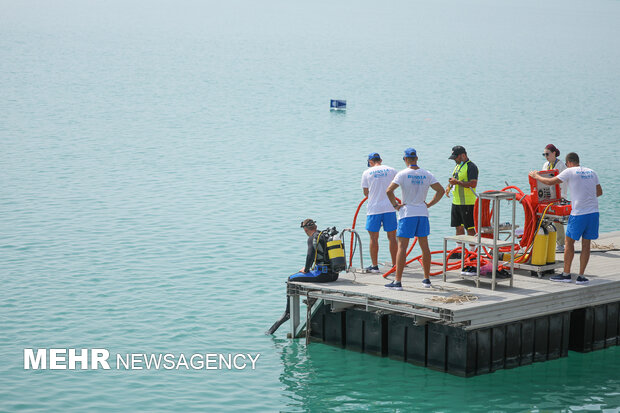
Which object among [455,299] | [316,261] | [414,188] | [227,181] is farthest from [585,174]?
[227,181]

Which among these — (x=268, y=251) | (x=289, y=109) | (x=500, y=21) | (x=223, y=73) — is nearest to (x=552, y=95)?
(x=289, y=109)

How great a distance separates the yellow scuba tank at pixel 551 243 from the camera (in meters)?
13.4

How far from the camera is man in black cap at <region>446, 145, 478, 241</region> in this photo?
46.8 feet

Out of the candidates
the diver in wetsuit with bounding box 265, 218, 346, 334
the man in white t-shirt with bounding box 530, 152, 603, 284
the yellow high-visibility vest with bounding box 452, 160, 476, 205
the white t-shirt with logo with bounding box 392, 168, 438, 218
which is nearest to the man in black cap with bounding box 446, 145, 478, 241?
the yellow high-visibility vest with bounding box 452, 160, 476, 205

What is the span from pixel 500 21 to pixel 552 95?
319ft

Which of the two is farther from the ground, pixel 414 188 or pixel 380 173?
pixel 380 173

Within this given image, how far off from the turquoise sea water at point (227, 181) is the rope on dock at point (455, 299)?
122 cm

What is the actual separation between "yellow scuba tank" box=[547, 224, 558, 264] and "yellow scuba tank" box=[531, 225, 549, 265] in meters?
0.09

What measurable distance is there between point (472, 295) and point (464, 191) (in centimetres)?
255

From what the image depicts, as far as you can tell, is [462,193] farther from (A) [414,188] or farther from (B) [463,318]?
(B) [463,318]

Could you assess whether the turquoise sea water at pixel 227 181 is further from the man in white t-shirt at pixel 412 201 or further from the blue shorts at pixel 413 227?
the blue shorts at pixel 413 227

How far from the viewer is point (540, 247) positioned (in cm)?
1341

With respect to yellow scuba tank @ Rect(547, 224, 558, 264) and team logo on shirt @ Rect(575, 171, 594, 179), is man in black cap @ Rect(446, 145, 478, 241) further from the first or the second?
team logo on shirt @ Rect(575, 171, 594, 179)

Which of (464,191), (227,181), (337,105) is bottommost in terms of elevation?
(227,181)
